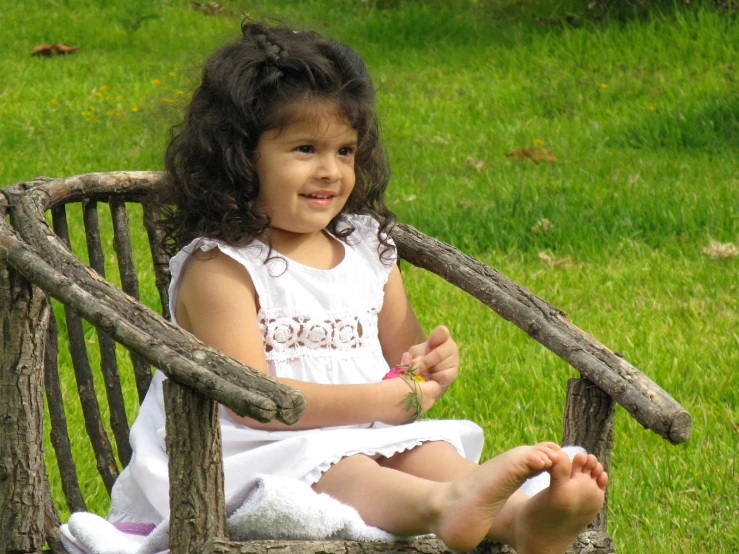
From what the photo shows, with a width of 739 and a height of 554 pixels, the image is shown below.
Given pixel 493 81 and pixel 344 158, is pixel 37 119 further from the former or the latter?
pixel 344 158

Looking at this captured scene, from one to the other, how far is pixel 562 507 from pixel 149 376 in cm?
114

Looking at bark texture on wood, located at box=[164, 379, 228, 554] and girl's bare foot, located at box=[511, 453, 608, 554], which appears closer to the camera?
bark texture on wood, located at box=[164, 379, 228, 554]

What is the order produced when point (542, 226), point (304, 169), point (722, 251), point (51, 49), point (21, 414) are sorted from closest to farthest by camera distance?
point (21, 414) < point (304, 169) < point (722, 251) < point (542, 226) < point (51, 49)

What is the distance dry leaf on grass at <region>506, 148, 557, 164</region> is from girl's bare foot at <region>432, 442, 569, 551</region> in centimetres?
402

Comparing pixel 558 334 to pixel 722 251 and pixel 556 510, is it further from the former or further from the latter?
pixel 722 251

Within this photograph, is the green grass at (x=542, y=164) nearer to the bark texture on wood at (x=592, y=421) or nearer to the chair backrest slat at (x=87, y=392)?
the chair backrest slat at (x=87, y=392)

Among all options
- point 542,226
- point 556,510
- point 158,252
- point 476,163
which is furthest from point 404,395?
point 476,163

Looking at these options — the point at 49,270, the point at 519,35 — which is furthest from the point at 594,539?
the point at 519,35

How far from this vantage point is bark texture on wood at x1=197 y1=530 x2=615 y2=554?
1696mm

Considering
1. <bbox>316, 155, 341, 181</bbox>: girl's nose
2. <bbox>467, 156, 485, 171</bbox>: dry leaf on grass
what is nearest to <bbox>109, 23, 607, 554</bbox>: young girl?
<bbox>316, 155, 341, 181</bbox>: girl's nose

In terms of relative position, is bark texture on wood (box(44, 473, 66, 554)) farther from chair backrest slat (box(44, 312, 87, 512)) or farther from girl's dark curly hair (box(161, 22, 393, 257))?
girl's dark curly hair (box(161, 22, 393, 257))

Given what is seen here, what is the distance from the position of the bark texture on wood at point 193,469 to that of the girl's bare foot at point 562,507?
48 cm

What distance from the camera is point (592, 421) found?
204 centimetres

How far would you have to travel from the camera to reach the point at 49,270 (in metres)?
1.83
